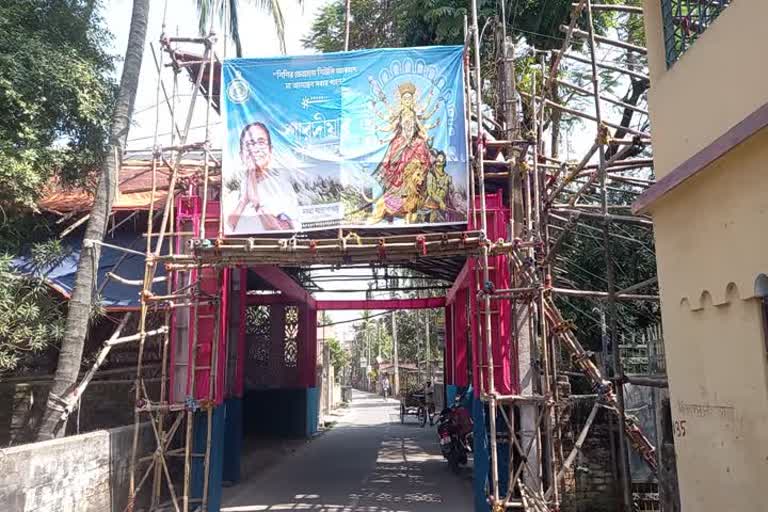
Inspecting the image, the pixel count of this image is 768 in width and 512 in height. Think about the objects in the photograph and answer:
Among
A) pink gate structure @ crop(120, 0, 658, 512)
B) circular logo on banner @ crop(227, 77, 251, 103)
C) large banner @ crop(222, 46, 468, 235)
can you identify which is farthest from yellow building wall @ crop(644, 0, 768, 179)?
circular logo on banner @ crop(227, 77, 251, 103)

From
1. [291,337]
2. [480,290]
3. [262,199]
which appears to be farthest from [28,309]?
[291,337]

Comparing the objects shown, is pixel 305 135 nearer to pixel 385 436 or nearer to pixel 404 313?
pixel 385 436

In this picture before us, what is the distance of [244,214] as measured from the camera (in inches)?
299

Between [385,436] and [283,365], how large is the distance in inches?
138

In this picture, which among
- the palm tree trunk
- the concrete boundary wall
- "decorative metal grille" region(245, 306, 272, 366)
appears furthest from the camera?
"decorative metal grille" region(245, 306, 272, 366)

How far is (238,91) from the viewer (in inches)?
309

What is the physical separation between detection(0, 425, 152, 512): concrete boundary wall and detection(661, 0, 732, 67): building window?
6244mm

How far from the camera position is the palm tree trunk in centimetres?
664

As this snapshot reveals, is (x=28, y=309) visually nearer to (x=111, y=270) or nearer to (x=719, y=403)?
(x=111, y=270)

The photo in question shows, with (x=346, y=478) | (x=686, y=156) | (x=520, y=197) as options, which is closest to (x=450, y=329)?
(x=346, y=478)

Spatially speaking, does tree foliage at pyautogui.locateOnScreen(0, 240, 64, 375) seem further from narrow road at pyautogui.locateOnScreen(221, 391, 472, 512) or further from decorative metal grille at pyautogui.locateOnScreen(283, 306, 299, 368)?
decorative metal grille at pyautogui.locateOnScreen(283, 306, 299, 368)

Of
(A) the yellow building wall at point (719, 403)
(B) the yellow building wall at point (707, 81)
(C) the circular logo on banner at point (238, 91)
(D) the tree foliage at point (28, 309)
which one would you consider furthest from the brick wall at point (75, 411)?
(B) the yellow building wall at point (707, 81)

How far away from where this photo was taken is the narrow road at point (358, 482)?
820cm

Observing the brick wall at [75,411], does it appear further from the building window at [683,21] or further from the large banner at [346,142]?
the building window at [683,21]
